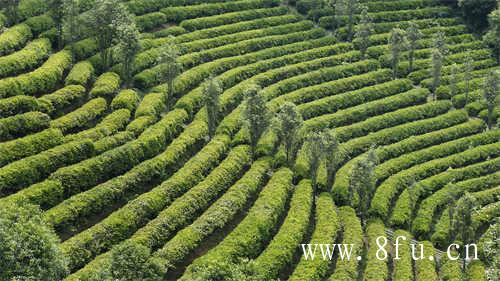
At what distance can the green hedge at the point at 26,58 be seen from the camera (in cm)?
6731

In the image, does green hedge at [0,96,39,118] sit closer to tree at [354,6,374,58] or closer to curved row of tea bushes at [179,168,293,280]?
curved row of tea bushes at [179,168,293,280]

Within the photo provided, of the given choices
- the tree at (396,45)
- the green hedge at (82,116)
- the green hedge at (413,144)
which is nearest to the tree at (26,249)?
the green hedge at (82,116)

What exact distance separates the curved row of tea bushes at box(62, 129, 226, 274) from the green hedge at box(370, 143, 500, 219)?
15462 mm

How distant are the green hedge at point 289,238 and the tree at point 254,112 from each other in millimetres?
7106

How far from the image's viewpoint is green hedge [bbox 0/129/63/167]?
5525cm

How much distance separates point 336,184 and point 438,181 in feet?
38.3

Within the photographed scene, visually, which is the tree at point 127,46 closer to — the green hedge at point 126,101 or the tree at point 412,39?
the green hedge at point 126,101

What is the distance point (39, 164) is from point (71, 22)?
79.7 feet

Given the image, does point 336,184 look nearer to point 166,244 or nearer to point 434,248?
point 434,248

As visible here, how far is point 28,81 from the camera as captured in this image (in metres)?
65.4

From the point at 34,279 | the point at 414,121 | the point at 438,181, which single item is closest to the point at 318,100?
the point at 414,121

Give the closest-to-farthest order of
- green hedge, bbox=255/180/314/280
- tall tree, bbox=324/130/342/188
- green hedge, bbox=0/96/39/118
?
green hedge, bbox=255/180/314/280, green hedge, bbox=0/96/39/118, tall tree, bbox=324/130/342/188

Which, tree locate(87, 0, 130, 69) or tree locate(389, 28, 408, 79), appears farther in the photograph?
tree locate(389, 28, 408, 79)

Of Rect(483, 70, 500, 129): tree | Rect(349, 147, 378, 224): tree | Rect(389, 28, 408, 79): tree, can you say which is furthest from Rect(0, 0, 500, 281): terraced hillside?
Rect(483, 70, 500, 129): tree
